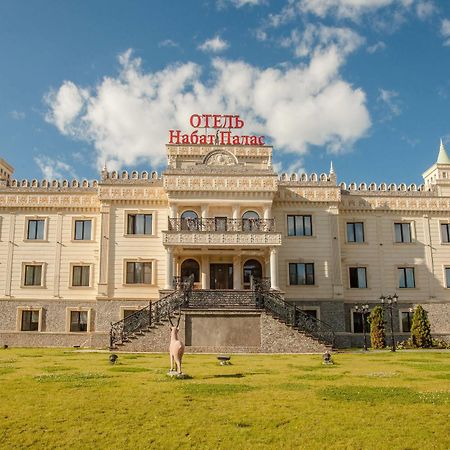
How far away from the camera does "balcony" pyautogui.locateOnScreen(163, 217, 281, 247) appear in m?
31.5

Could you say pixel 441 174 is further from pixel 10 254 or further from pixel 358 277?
pixel 10 254

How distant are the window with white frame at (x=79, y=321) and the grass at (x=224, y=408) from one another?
15.2 m

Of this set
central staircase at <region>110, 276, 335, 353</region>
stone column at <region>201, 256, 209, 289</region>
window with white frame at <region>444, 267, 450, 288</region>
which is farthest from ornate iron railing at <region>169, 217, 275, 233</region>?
window with white frame at <region>444, 267, 450, 288</region>

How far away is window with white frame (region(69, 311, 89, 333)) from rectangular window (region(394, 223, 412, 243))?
2185 centimetres

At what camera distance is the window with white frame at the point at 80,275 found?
1364 inches

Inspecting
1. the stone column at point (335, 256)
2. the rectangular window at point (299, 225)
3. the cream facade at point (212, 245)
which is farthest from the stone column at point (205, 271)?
the stone column at point (335, 256)

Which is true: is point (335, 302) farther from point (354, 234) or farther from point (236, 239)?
point (236, 239)

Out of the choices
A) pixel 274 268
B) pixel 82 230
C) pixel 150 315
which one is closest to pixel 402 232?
pixel 274 268

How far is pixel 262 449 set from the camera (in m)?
9.06

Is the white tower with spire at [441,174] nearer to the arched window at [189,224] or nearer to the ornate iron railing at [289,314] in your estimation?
the ornate iron railing at [289,314]

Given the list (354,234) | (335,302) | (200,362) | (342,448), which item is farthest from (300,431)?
(354,234)

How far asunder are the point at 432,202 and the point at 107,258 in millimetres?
22913

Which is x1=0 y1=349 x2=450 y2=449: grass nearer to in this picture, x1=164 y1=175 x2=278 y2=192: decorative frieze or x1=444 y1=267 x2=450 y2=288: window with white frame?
x1=164 y1=175 x2=278 y2=192: decorative frieze

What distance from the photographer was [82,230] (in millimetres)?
35438
